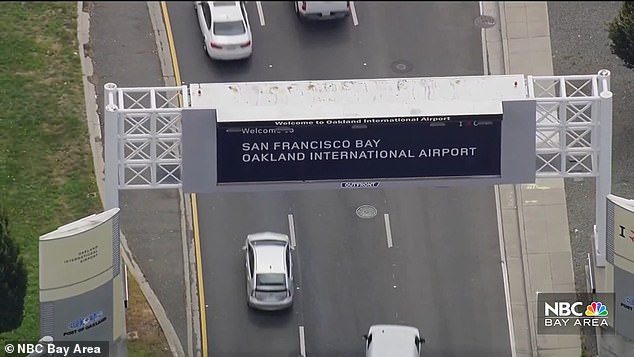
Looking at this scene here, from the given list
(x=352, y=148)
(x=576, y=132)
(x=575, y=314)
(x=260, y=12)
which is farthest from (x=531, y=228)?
(x=260, y=12)

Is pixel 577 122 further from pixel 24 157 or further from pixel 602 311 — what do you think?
pixel 24 157

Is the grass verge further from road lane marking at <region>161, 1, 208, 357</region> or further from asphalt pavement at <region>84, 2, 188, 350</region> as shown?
road lane marking at <region>161, 1, 208, 357</region>

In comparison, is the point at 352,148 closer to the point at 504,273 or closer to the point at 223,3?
the point at 504,273

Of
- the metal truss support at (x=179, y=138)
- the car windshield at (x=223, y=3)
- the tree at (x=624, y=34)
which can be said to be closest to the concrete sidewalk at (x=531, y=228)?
the tree at (x=624, y=34)

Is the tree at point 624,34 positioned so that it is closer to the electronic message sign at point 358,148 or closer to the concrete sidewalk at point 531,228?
the concrete sidewalk at point 531,228

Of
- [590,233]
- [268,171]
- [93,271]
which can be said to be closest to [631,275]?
[590,233]

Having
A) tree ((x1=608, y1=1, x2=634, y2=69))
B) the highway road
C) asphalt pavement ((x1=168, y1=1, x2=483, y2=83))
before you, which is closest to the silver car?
the highway road
